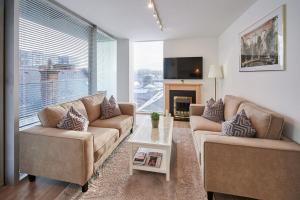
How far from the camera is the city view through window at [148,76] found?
5.95m

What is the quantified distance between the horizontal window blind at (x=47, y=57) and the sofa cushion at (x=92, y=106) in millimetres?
410

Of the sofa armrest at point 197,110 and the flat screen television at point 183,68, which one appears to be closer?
the sofa armrest at point 197,110

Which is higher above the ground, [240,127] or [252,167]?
[240,127]

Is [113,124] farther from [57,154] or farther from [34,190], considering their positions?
[34,190]

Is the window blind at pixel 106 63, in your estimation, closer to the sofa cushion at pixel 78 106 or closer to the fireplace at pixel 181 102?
the sofa cushion at pixel 78 106

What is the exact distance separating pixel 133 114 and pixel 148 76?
2.53 metres

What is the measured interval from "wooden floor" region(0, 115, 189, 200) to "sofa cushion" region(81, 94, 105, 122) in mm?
1259

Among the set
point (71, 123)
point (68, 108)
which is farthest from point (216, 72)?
point (71, 123)

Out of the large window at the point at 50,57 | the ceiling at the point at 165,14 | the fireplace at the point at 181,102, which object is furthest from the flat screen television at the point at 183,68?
the large window at the point at 50,57

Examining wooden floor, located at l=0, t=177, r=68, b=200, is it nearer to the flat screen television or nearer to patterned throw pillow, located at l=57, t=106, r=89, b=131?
patterned throw pillow, located at l=57, t=106, r=89, b=131

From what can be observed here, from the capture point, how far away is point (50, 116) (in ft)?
7.33

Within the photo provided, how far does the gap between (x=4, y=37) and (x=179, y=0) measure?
2.41 meters

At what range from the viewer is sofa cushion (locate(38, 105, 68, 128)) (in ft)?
7.23

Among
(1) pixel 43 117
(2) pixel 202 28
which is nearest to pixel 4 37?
(1) pixel 43 117
